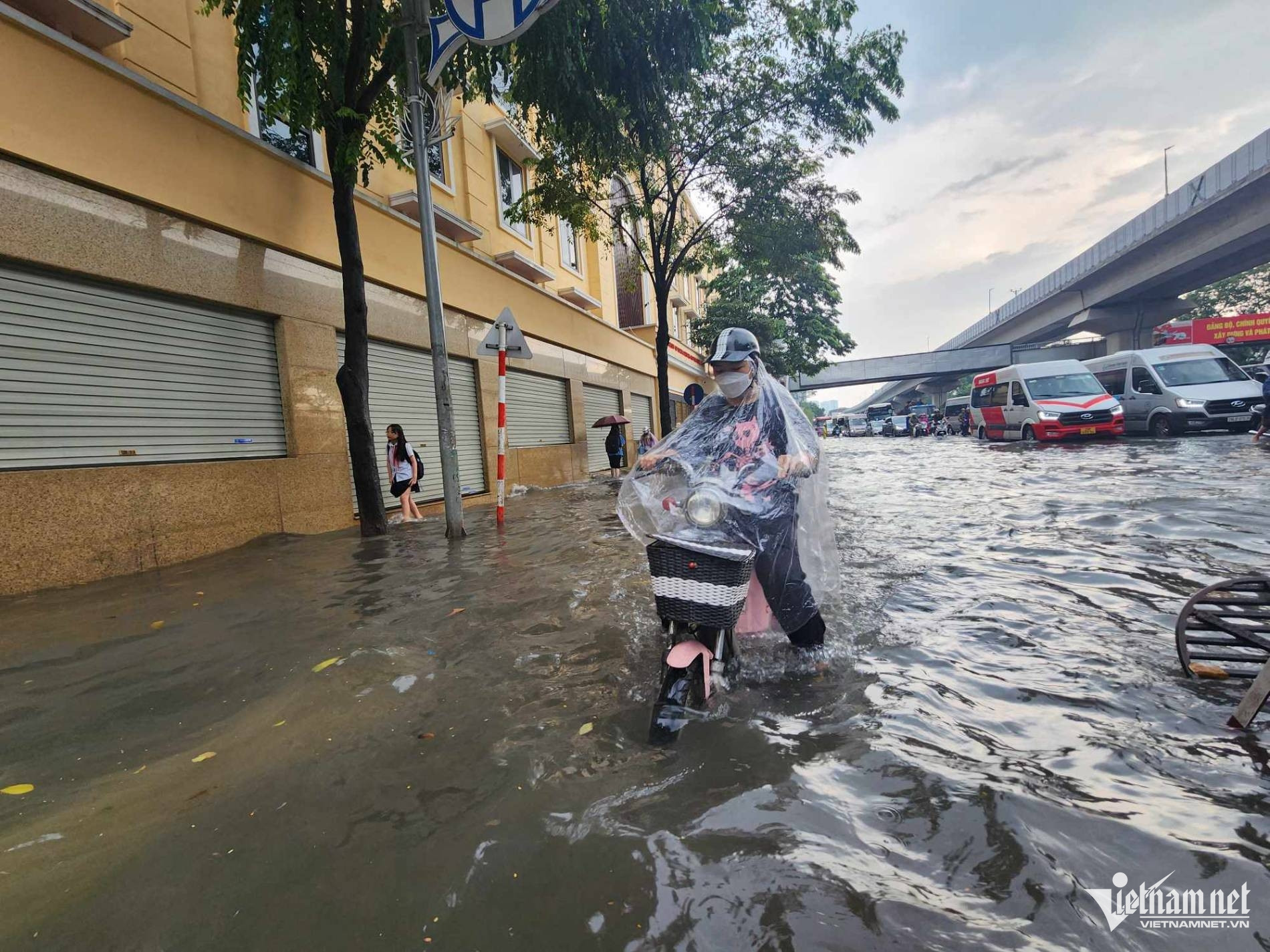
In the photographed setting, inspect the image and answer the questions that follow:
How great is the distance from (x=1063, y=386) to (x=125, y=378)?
18.4 meters

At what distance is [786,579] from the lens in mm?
2730

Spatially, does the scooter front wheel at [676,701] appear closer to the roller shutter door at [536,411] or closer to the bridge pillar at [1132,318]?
the roller shutter door at [536,411]

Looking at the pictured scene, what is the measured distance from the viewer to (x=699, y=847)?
1.66m

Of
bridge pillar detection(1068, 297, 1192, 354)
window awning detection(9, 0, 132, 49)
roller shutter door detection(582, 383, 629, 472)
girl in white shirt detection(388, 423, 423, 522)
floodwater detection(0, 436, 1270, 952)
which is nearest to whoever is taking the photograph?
floodwater detection(0, 436, 1270, 952)

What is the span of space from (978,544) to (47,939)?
574 centimetres

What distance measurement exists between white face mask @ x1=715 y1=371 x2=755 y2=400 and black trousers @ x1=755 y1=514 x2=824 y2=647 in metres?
0.65

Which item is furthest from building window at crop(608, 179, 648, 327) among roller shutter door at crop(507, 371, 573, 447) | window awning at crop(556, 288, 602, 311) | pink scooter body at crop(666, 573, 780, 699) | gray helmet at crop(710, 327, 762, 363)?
pink scooter body at crop(666, 573, 780, 699)

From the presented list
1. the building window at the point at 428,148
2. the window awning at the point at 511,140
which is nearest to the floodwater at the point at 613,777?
the building window at the point at 428,148

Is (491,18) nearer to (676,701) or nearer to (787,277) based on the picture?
(676,701)

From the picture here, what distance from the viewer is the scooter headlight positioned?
2301 mm

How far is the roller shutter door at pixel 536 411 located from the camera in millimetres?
13383

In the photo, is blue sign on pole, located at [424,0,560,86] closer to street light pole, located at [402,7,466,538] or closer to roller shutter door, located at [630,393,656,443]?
street light pole, located at [402,7,466,538]

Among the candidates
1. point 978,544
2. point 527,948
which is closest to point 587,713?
point 527,948

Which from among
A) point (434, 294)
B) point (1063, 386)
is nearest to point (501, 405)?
point (434, 294)
